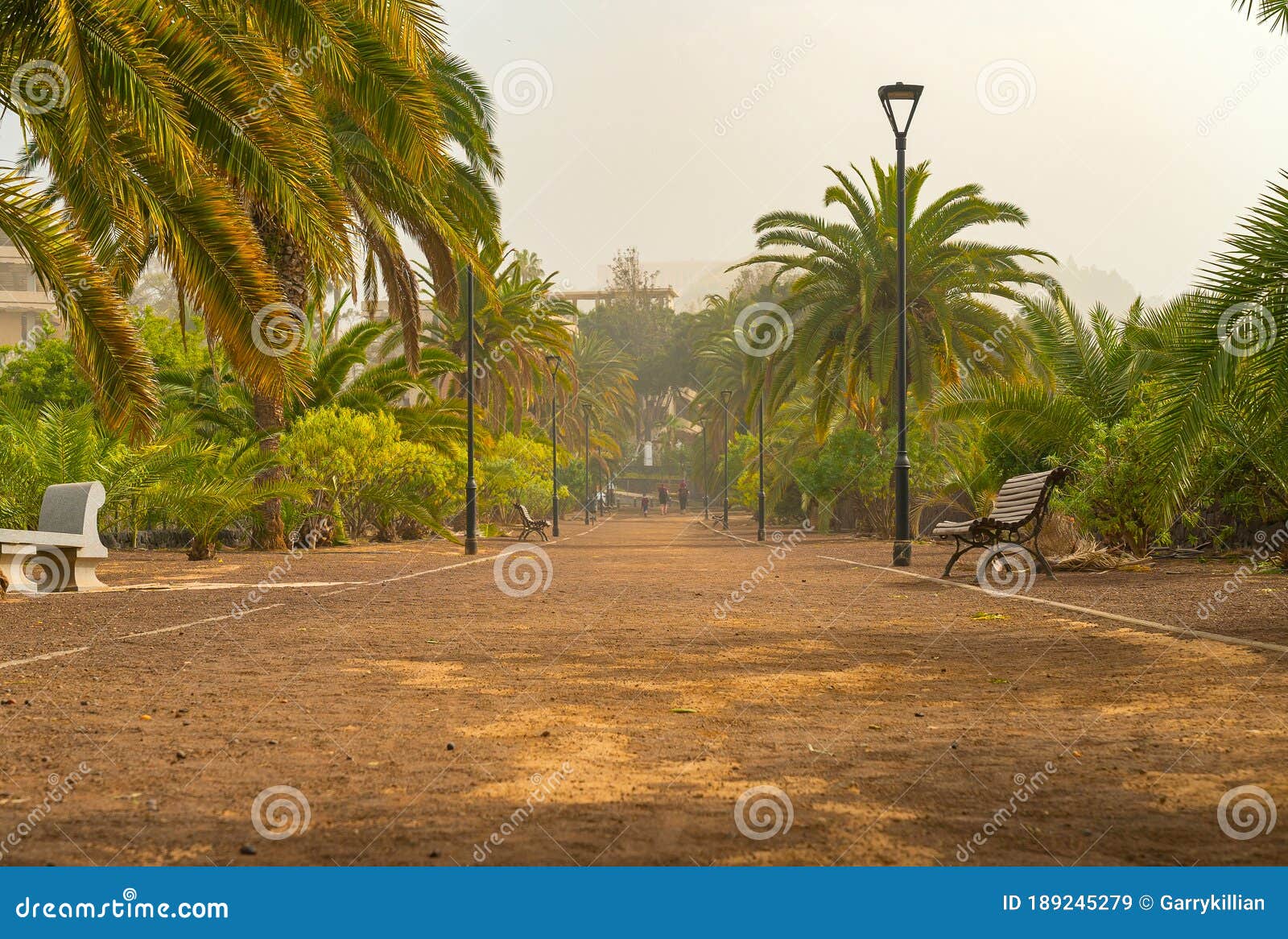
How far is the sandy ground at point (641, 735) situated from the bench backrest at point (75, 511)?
1.82 meters

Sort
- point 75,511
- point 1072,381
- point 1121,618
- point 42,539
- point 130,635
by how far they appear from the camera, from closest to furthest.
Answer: point 130,635 < point 1121,618 < point 42,539 < point 75,511 < point 1072,381

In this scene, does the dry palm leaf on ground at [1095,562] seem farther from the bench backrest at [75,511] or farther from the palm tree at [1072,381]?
the bench backrest at [75,511]

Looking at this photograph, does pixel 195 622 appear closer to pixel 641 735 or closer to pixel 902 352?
pixel 641 735

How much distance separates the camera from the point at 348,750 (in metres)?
4.90

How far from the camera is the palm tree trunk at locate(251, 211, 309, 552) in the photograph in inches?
824

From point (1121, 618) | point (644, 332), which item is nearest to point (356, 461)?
point (1121, 618)

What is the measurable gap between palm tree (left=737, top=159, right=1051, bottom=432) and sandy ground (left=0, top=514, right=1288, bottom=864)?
20.2 meters

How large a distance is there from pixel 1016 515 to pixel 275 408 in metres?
14.4

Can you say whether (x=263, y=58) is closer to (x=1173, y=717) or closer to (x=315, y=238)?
(x=315, y=238)

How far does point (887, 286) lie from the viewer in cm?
3188

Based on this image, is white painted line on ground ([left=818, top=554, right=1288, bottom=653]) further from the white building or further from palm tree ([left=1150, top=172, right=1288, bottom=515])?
the white building

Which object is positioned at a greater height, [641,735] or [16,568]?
[641,735]

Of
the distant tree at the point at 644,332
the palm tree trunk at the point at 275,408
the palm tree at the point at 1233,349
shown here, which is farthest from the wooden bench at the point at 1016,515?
the distant tree at the point at 644,332

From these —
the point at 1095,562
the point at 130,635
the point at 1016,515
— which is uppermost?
the point at 1016,515
